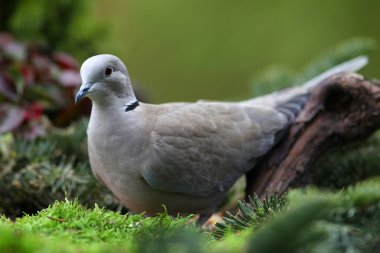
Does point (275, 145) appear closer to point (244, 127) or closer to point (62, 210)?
point (244, 127)

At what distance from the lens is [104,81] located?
6.11 ft

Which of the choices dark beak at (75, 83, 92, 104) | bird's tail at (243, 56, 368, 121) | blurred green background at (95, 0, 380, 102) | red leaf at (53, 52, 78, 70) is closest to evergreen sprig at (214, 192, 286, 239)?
dark beak at (75, 83, 92, 104)

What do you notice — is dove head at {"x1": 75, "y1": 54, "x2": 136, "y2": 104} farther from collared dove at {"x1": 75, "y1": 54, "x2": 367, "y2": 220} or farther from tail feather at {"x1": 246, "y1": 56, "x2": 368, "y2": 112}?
tail feather at {"x1": 246, "y1": 56, "x2": 368, "y2": 112}

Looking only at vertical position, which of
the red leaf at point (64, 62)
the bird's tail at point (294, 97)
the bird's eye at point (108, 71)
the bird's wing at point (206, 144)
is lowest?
the bird's wing at point (206, 144)

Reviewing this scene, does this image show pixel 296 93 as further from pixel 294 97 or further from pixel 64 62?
pixel 64 62

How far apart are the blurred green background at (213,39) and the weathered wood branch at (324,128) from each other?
284 cm

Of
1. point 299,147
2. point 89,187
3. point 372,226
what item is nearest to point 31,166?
point 89,187

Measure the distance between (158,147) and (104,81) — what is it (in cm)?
29

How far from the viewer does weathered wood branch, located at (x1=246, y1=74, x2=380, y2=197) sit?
6.80ft

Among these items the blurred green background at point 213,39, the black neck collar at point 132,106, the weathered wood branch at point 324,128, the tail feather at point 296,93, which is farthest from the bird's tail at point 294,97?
the blurred green background at point 213,39

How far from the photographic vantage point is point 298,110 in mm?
2324

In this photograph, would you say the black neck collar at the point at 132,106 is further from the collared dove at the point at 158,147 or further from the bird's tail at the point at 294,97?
the bird's tail at the point at 294,97

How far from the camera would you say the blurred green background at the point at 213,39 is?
16.2 ft

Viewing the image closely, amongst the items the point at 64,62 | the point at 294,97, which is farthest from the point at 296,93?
the point at 64,62
